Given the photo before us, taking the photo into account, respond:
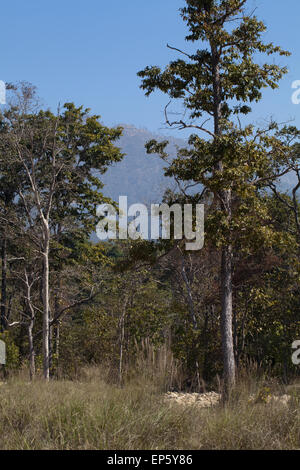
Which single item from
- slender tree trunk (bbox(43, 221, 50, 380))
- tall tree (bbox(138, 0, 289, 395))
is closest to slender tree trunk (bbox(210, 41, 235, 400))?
tall tree (bbox(138, 0, 289, 395))

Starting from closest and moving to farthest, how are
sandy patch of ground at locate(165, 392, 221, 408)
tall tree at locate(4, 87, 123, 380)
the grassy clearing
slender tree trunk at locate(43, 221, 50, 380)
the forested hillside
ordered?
the grassy clearing < sandy patch of ground at locate(165, 392, 221, 408) < the forested hillside < slender tree trunk at locate(43, 221, 50, 380) < tall tree at locate(4, 87, 123, 380)

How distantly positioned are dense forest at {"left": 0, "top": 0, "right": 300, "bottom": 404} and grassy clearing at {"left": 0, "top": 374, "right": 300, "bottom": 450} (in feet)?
5.90

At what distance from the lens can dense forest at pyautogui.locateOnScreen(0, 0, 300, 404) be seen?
9493 millimetres

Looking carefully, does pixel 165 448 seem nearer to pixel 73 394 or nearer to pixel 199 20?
pixel 73 394

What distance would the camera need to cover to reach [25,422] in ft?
16.3

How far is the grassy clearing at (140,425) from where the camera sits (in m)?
4.42

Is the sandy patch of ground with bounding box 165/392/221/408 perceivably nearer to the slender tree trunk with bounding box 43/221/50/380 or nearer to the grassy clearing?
the grassy clearing

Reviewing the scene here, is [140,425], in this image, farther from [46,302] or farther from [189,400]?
[46,302]

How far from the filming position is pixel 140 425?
4.50 metres

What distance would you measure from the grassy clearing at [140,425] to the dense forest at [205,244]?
1.80m

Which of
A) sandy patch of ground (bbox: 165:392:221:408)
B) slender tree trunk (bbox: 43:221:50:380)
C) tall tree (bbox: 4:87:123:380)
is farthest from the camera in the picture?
tall tree (bbox: 4:87:123:380)

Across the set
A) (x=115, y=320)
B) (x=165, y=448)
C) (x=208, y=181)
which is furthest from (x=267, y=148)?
(x=115, y=320)

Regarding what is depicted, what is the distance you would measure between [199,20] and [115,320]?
11.7m

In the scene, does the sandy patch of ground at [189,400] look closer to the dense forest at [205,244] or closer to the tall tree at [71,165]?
the dense forest at [205,244]
